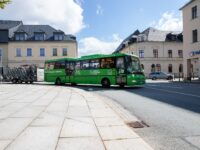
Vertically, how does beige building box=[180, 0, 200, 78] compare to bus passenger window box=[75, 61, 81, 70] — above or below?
Result: above

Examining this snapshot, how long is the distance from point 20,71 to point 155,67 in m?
36.3

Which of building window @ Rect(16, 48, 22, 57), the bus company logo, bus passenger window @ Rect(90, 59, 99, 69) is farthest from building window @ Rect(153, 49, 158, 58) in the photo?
bus passenger window @ Rect(90, 59, 99, 69)

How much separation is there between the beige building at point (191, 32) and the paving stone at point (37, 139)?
3310 cm

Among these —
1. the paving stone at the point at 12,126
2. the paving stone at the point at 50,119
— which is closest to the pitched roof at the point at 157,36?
the paving stone at the point at 50,119

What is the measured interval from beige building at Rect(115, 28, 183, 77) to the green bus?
37674mm

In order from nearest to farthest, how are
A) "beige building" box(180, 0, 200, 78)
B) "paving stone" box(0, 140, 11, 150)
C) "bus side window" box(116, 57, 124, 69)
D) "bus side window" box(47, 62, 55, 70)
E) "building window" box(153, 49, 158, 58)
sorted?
1. "paving stone" box(0, 140, 11, 150)
2. "bus side window" box(116, 57, 124, 69)
3. "bus side window" box(47, 62, 55, 70)
4. "beige building" box(180, 0, 200, 78)
5. "building window" box(153, 49, 158, 58)

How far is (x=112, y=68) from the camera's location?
951 inches

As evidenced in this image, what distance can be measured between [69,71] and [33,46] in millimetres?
30861

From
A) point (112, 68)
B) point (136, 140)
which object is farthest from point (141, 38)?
point (136, 140)

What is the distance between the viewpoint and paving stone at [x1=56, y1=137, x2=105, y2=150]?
17.4 ft

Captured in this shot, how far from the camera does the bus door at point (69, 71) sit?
2984 centimetres

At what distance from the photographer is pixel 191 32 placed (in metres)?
38.1

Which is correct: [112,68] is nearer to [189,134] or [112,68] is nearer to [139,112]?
[139,112]

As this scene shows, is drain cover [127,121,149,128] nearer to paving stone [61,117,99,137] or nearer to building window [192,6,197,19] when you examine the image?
paving stone [61,117,99,137]
